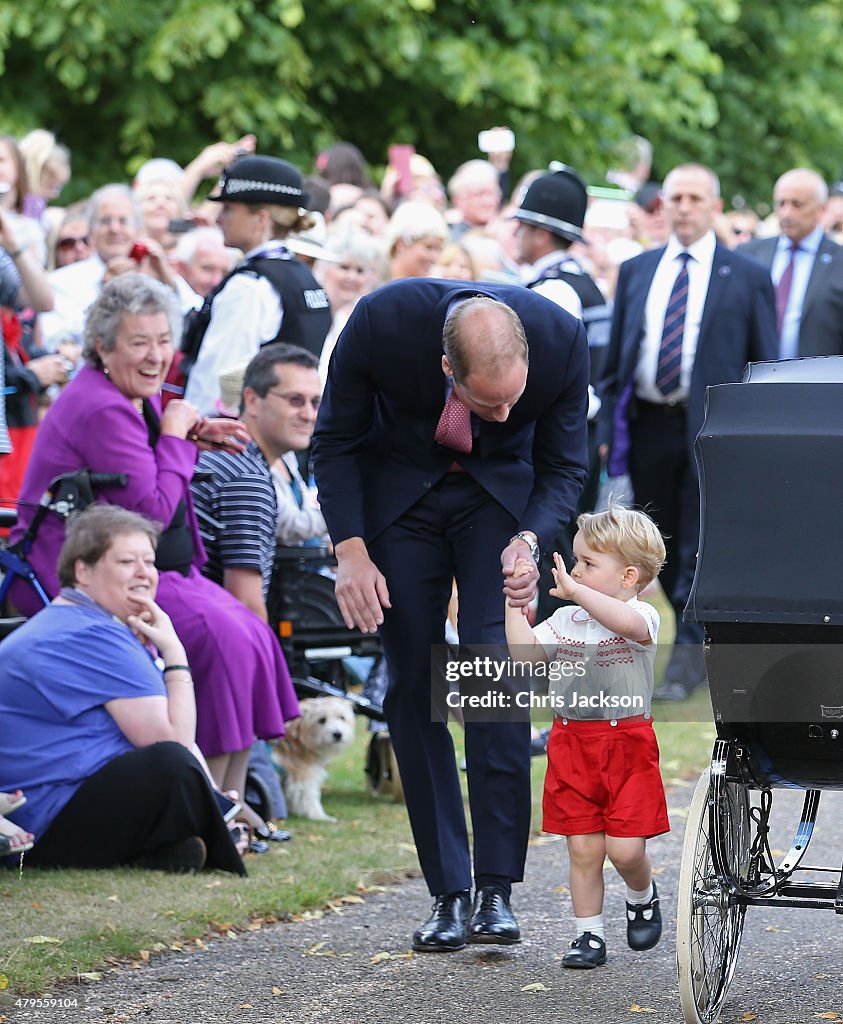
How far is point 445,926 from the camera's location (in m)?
6.22

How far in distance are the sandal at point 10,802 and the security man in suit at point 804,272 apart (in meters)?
5.96

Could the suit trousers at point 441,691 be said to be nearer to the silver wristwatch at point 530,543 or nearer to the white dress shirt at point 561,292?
the silver wristwatch at point 530,543

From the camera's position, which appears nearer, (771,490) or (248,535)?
(771,490)

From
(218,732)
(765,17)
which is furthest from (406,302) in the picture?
(765,17)

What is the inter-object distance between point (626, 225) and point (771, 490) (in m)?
11.2

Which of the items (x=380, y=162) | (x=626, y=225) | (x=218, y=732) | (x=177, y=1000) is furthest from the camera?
(x=380, y=162)

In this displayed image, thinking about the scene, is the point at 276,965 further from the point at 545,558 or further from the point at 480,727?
the point at 545,558

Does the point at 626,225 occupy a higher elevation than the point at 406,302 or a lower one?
higher

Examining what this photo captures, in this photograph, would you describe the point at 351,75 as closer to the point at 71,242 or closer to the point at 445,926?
the point at 71,242

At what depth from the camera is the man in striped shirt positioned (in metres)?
8.21

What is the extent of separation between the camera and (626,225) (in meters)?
16.2

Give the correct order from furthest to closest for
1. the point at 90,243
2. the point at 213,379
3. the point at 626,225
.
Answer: the point at 626,225 < the point at 90,243 < the point at 213,379

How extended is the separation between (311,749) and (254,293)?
80.3 inches

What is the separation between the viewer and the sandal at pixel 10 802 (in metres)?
6.84
